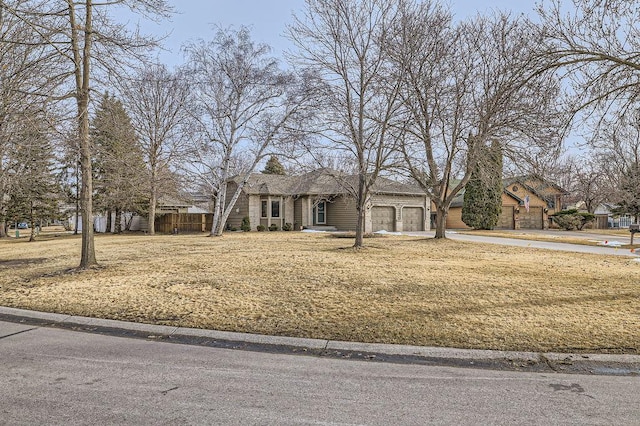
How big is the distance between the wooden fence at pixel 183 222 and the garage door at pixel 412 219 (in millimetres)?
15155

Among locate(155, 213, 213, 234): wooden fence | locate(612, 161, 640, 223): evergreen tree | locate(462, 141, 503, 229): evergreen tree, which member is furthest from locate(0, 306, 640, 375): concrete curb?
locate(462, 141, 503, 229): evergreen tree

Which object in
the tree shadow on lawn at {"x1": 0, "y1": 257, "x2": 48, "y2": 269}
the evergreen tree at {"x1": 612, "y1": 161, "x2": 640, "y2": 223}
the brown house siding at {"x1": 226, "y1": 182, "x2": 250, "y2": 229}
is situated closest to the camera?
the tree shadow on lawn at {"x1": 0, "y1": 257, "x2": 48, "y2": 269}

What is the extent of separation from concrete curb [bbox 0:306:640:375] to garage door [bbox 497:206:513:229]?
34.0 meters

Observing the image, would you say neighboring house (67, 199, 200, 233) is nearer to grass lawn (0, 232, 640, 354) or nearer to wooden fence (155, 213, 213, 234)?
wooden fence (155, 213, 213, 234)

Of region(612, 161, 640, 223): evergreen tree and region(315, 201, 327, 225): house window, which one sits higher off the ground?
region(612, 161, 640, 223): evergreen tree

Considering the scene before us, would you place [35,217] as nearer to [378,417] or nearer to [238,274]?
[238,274]

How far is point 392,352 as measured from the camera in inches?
176

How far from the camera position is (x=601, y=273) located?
9508 mm

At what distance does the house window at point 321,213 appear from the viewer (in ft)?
102

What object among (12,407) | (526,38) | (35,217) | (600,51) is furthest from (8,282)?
(35,217)

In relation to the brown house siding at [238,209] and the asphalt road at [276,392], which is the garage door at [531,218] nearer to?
the brown house siding at [238,209]

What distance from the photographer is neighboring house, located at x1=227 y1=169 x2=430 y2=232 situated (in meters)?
29.4

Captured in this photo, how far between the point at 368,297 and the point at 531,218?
35644 mm

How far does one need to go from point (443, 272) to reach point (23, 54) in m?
12.1
